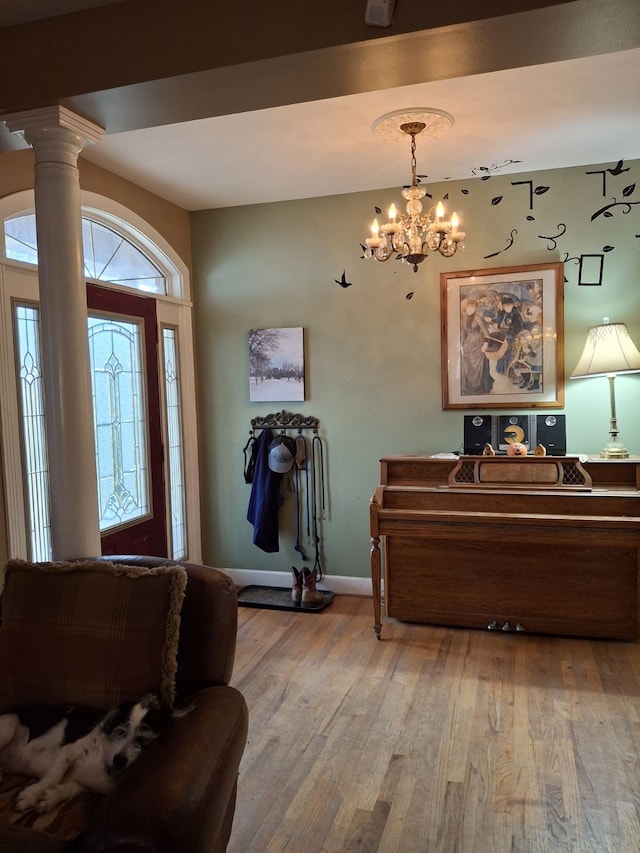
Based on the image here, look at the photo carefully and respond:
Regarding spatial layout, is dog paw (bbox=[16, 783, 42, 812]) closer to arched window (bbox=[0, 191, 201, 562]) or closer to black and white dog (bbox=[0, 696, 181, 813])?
black and white dog (bbox=[0, 696, 181, 813])

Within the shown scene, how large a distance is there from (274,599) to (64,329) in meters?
2.43

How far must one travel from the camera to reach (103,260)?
3.54 metres

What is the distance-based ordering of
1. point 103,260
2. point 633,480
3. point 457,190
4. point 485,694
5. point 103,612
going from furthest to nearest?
1. point 457,190
2. point 103,260
3. point 633,480
4. point 485,694
5. point 103,612

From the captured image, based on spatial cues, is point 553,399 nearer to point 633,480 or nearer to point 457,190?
point 633,480

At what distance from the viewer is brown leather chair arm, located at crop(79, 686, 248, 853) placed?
122cm

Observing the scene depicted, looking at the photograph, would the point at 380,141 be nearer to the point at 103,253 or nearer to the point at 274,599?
the point at 103,253

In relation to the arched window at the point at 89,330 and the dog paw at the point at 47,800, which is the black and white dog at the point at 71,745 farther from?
the arched window at the point at 89,330

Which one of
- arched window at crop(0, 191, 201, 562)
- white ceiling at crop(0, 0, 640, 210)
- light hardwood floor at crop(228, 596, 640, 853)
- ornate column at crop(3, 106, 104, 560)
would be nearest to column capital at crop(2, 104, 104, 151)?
ornate column at crop(3, 106, 104, 560)

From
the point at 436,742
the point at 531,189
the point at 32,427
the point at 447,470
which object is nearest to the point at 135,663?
the point at 436,742

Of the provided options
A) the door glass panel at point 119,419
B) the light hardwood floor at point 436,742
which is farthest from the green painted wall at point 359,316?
the light hardwood floor at point 436,742

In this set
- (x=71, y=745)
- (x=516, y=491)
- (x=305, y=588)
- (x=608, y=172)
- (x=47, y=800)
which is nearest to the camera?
(x=47, y=800)

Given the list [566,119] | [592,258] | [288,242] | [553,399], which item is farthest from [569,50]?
[288,242]

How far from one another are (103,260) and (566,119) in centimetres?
254

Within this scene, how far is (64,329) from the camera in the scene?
2.27 m
